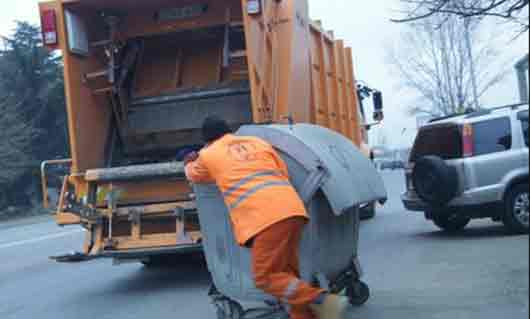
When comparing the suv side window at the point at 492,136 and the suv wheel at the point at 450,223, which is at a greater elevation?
the suv side window at the point at 492,136

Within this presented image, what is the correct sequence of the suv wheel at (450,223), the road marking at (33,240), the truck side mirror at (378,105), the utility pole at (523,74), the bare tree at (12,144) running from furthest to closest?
the bare tree at (12,144) < the road marking at (33,240) < the truck side mirror at (378,105) < the suv wheel at (450,223) < the utility pole at (523,74)

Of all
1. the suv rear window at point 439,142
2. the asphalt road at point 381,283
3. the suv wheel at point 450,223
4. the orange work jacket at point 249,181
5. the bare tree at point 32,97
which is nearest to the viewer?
the orange work jacket at point 249,181

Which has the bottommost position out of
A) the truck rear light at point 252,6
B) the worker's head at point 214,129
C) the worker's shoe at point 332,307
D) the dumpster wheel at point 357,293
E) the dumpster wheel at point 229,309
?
the dumpster wheel at point 357,293

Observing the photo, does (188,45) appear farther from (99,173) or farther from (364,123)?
(364,123)

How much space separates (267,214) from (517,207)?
587cm

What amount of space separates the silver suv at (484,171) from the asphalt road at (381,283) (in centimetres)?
42

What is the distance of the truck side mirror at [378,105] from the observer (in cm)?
1429

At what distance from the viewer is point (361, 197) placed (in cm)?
539

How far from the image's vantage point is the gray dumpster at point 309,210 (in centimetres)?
507

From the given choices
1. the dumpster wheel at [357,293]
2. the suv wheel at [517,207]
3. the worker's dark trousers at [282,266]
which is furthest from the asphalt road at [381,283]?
the worker's dark trousers at [282,266]

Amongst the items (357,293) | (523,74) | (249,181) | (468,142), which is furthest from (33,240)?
(523,74)

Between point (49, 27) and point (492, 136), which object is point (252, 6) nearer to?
point (49, 27)

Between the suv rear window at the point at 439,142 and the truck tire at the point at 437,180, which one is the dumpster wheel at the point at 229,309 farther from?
the suv rear window at the point at 439,142

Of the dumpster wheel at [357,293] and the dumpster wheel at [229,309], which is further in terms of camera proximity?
the dumpster wheel at [357,293]
